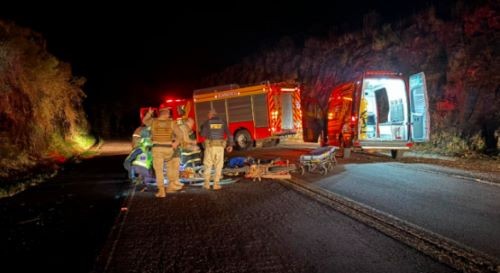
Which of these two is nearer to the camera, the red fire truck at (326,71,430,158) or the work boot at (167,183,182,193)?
the work boot at (167,183,182,193)

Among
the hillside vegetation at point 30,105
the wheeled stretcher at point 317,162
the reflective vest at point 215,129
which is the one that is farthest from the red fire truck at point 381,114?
the hillside vegetation at point 30,105

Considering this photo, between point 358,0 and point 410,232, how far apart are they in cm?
2709

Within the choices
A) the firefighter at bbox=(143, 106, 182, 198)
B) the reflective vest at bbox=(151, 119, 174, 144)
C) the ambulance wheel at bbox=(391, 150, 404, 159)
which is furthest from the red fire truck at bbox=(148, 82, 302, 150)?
the reflective vest at bbox=(151, 119, 174, 144)

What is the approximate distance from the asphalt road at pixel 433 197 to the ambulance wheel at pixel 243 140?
6539 millimetres

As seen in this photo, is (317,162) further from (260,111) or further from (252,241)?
(260,111)

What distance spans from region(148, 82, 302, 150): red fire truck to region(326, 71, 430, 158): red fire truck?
3438 mm

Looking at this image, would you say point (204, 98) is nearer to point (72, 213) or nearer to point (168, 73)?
point (72, 213)

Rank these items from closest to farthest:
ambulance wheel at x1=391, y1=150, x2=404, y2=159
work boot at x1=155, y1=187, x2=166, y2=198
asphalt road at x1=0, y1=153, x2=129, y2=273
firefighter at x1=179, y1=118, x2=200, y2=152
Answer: asphalt road at x1=0, y1=153, x2=129, y2=273 < work boot at x1=155, y1=187, x2=166, y2=198 < firefighter at x1=179, y1=118, x2=200, y2=152 < ambulance wheel at x1=391, y1=150, x2=404, y2=159

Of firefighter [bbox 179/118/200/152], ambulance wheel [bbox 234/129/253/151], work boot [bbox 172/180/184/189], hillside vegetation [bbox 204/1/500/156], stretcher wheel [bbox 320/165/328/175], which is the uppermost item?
hillside vegetation [bbox 204/1/500/156]

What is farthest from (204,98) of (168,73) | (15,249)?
(168,73)

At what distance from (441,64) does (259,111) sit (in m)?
7.18

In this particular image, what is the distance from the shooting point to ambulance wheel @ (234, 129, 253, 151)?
1560cm

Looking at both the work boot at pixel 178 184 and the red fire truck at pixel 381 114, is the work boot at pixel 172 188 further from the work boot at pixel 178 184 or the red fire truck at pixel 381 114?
the red fire truck at pixel 381 114

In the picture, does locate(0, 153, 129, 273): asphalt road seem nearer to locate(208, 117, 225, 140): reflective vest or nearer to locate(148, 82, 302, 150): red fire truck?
locate(208, 117, 225, 140): reflective vest
